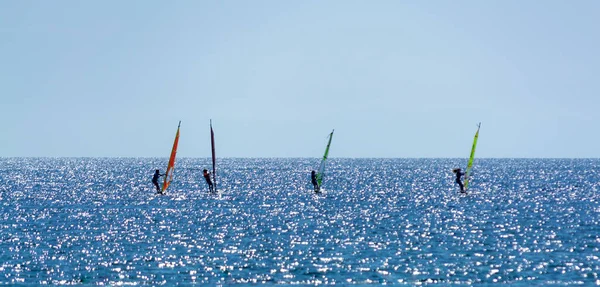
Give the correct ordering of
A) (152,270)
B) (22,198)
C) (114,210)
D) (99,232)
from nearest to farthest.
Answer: (152,270) < (99,232) < (114,210) < (22,198)

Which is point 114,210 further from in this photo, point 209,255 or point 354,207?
point 209,255

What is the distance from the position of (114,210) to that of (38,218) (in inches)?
323

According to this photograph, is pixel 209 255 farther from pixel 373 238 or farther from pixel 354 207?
pixel 354 207

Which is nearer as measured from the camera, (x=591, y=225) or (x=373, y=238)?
(x=373, y=238)

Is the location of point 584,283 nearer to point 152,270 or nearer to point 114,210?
point 152,270

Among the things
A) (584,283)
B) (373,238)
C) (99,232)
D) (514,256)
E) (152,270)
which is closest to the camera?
(584,283)

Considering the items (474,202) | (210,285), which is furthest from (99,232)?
(474,202)

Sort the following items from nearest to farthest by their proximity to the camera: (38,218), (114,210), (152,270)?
(152,270), (38,218), (114,210)

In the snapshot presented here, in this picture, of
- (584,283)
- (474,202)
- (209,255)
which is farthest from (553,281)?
(474,202)

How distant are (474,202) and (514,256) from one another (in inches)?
1406

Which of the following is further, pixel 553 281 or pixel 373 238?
pixel 373 238

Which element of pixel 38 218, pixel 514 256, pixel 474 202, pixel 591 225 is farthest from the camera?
pixel 474 202

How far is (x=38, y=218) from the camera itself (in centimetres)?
6131

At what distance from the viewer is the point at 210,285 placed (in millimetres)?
33531
